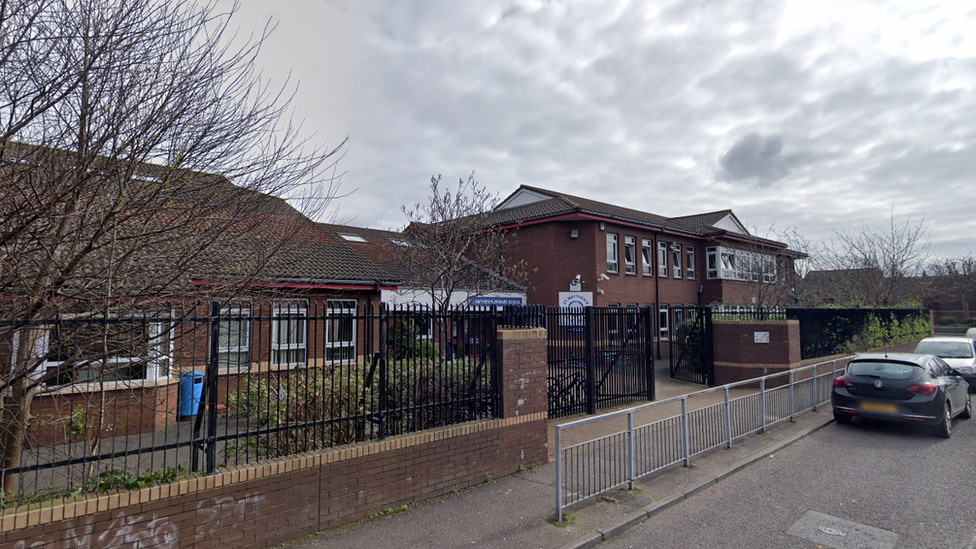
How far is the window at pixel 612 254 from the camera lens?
22.0m

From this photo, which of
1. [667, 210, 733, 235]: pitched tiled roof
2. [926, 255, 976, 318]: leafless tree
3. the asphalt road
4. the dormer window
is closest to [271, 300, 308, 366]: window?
the asphalt road

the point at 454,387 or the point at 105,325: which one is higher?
the point at 105,325

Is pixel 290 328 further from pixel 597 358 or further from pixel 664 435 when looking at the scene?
pixel 597 358

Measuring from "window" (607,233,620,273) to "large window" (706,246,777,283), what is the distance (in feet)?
24.7

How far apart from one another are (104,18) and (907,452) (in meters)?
11.2

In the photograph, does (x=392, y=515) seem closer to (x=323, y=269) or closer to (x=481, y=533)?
(x=481, y=533)

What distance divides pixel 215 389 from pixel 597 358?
764cm

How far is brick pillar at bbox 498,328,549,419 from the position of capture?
664 cm

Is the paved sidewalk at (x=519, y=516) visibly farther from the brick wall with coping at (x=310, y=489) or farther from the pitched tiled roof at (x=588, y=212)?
the pitched tiled roof at (x=588, y=212)

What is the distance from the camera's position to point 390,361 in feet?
20.2

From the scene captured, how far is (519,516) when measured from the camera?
17.5ft

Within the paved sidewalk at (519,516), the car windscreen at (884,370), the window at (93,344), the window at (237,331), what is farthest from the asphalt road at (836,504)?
the window at (93,344)

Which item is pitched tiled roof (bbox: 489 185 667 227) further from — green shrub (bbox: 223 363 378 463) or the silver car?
green shrub (bbox: 223 363 378 463)

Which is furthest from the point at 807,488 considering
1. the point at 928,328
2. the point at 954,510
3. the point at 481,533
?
the point at 928,328
